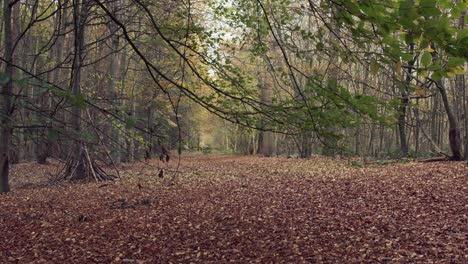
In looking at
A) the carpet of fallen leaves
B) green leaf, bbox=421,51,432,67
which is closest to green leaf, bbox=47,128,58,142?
the carpet of fallen leaves

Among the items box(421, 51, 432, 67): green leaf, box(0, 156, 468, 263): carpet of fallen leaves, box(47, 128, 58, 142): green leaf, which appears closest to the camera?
box(421, 51, 432, 67): green leaf

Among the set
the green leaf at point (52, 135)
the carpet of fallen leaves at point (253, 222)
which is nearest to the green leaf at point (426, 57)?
the green leaf at point (52, 135)

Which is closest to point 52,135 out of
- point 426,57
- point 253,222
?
point 426,57

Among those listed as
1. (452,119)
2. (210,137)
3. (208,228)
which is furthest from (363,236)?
(210,137)

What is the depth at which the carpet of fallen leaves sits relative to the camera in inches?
175

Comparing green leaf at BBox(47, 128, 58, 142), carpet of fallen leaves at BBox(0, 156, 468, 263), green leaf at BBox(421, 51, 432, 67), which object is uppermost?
green leaf at BBox(421, 51, 432, 67)

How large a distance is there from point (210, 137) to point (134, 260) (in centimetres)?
5065

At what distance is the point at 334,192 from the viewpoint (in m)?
7.60

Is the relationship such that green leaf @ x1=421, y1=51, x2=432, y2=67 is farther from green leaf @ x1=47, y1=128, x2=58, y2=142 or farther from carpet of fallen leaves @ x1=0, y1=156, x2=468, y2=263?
carpet of fallen leaves @ x1=0, y1=156, x2=468, y2=263

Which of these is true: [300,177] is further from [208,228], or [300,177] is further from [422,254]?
[422,254]

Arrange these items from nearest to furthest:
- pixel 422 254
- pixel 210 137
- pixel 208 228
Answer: pixel 422 254 → pixel 208 228 → pixel 210 137

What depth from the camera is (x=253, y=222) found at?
5750 mm

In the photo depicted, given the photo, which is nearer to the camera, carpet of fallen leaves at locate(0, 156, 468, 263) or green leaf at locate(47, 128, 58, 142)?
green leaf at locate(47, 128, 58, 142)

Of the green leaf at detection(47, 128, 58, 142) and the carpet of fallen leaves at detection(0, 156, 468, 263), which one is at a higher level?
the green leaf at detection(47, 128, 58, 142)
